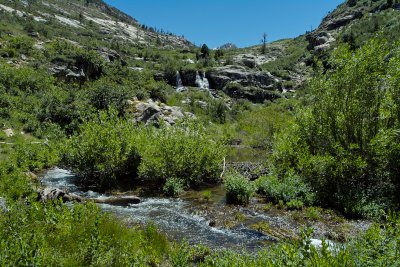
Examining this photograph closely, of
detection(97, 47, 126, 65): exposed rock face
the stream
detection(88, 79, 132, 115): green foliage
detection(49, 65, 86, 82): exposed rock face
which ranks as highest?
detection(97, 47, 126, 65): exposed rock face

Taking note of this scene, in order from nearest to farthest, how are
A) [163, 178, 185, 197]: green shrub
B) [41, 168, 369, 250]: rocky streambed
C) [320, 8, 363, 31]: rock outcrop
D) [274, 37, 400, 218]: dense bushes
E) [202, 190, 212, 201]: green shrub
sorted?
1. [41, 168, 369, 250]: rocky streambed
2. [274, 37, 400, 218]: dense bushes
3. [202, 190, 212, 201]: green shrub
4. [163, 178, 185, 197]: green shrub
5. [320, 8, 363, 31]: rock outcrop

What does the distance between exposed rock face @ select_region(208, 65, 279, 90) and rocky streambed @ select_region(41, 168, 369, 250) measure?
2602 inches

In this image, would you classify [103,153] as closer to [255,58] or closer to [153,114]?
[153,114]

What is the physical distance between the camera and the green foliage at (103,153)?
2191cm

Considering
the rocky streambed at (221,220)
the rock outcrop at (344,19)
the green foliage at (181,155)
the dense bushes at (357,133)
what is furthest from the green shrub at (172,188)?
the rock outcrop at (344,19)

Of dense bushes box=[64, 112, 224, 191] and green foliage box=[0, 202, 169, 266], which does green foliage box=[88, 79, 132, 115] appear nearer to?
dense bushes box=[64, 112, 224, 191]

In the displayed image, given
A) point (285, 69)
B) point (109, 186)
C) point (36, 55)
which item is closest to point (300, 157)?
point (109, 186)

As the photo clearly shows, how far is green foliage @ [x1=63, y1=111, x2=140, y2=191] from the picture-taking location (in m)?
21.9

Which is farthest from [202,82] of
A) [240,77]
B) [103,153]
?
[103,153]

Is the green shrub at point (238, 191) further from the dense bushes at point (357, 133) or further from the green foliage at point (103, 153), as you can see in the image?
the green foliage at point (103, 153)

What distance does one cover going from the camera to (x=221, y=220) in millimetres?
15859

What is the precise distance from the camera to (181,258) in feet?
24.0

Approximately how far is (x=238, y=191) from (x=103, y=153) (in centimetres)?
900

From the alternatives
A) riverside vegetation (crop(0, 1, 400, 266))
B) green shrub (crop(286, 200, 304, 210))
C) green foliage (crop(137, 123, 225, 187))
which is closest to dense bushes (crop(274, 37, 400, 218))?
riverside vegetation (crop(0, 1, 400, 266))
